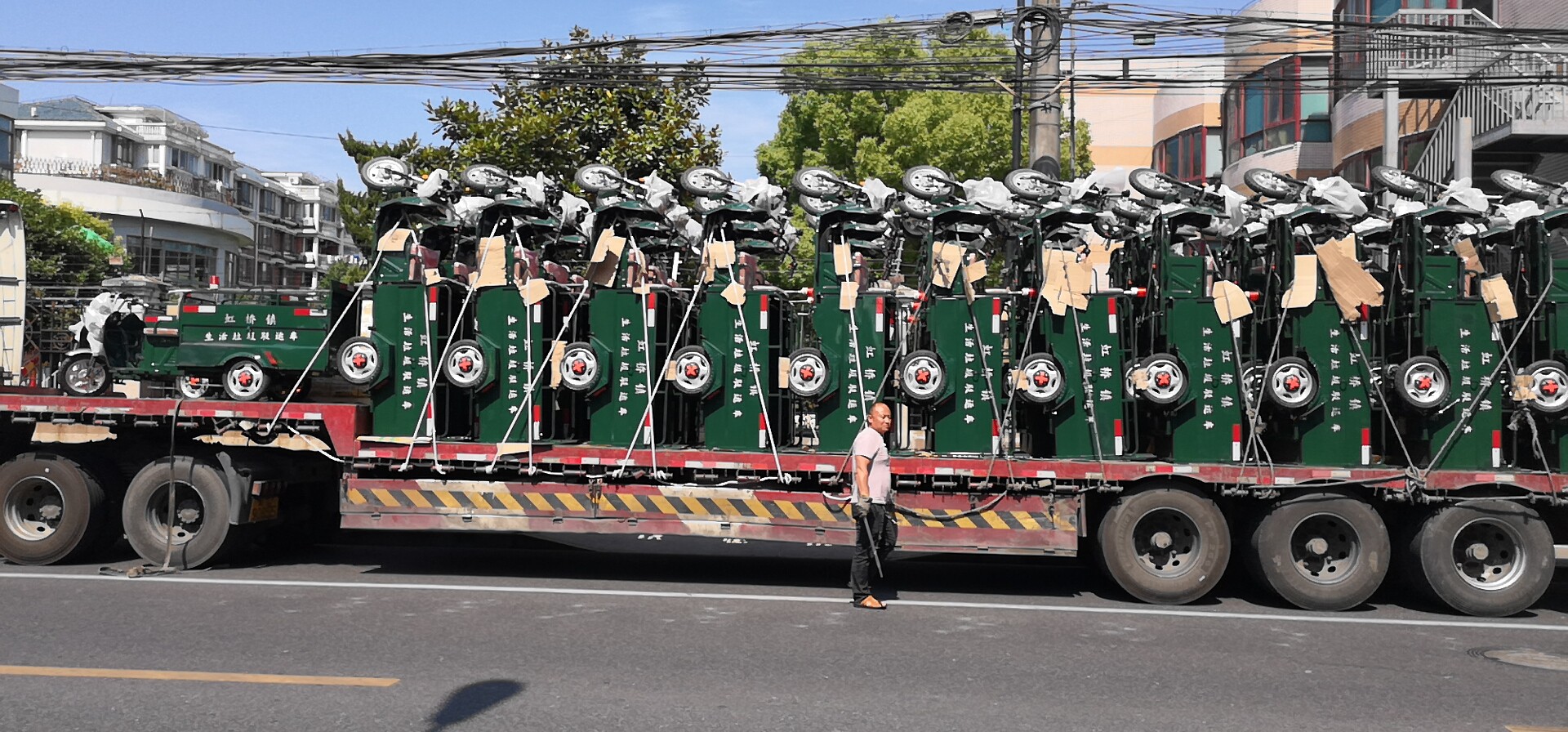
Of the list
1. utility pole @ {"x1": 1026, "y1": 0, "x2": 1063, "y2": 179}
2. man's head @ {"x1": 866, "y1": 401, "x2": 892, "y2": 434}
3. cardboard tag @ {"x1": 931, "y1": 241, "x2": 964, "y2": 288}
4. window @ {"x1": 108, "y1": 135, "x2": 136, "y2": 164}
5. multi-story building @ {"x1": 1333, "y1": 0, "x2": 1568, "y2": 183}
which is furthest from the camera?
window @ {"x1": 108, "y1": 135, "x2": 136, "y2": 164}

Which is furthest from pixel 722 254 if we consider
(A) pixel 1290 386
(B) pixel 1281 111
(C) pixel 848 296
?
(B) pixel 1281 111

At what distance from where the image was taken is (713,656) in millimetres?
7785

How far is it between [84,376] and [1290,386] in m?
10.7

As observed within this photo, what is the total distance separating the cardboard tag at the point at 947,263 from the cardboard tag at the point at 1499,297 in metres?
4.19

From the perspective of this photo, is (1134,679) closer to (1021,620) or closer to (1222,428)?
(1021,620)

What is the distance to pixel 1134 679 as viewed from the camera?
7426mm

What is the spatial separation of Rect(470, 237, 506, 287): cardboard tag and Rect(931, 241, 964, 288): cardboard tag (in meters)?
3.77

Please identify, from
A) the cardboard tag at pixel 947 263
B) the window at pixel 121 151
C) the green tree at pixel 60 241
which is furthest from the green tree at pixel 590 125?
the window at pixel 121 151

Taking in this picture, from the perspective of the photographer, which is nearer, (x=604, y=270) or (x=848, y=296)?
(x=848, y=296)

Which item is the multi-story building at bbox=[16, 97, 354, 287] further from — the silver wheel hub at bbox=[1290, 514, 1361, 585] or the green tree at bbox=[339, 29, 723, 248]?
the silver wheel hub at bbox=[1290, 514, 1361, 585]

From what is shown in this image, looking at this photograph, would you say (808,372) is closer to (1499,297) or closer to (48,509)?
(1499,297)

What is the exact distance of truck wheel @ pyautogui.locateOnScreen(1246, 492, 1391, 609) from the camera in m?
9.95

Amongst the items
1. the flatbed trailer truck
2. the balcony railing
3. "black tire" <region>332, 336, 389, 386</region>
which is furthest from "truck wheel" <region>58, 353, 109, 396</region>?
the balcony railing

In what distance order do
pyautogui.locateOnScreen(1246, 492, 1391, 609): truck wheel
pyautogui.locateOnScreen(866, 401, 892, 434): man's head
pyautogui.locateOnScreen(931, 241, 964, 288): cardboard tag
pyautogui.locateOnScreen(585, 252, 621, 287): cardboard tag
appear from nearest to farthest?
pyautogui.locateOnScreen(866, 401, 892, 434): man's head
pyautogui.locateOnScreen(1246, 492, 1391, 609): truck wheel
pyautogui.locateOnScreen(931, 241, 964, 288): cardboard tag
pyautogui.locateOnScreen(585, 252, 621, 287): cardboard tag
